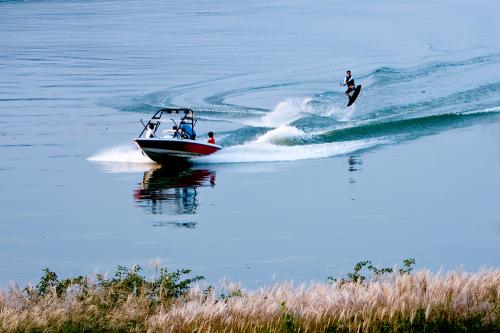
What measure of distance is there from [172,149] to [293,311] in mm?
27457

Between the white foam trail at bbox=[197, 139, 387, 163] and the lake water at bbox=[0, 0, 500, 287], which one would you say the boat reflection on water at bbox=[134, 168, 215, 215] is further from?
the white foam trail at bbox=[197, 139, 387, 163]

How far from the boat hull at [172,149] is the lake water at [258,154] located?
58cm

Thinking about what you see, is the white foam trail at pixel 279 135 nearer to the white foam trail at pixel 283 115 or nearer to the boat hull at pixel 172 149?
the white foam trail at pixel 283 115

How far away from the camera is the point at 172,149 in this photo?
145 ft

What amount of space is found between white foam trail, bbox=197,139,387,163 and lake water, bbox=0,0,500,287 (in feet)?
0.29

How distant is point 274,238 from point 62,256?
223 inches

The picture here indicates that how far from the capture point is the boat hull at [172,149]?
4381cm

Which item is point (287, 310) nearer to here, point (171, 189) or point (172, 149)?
point (171, 189)

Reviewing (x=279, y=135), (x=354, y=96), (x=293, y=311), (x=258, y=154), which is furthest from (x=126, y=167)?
(x=293, y=311)

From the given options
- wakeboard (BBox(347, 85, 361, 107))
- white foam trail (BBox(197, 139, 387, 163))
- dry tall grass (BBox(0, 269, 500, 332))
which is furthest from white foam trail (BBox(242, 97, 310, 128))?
dry tall grass (BBox(0, 269, 500, 332))

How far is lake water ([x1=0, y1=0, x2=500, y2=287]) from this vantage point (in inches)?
1162

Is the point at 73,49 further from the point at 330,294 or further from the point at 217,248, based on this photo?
the point at 330,294

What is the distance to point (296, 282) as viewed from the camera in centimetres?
2497

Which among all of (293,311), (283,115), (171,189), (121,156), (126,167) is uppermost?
(283,115)
